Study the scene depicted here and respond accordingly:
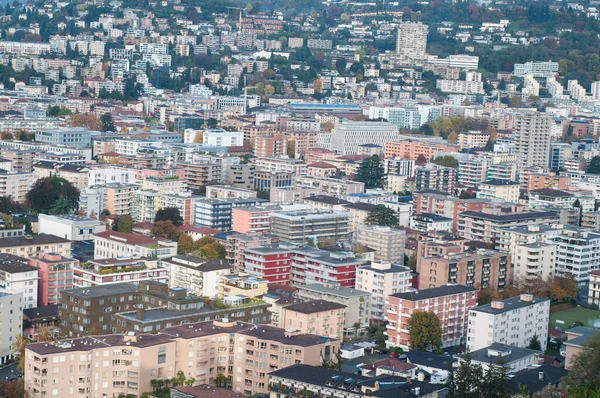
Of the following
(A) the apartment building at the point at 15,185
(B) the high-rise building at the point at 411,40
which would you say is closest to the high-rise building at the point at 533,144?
(A) the apartment building at the point at 15,185

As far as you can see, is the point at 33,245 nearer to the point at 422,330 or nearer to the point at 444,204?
the point at 422,330

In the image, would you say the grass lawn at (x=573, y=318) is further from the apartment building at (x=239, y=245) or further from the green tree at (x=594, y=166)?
the green tree at (x=594, y=166)

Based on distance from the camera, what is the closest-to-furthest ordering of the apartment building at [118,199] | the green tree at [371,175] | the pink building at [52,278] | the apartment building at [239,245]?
the pink building at [52,278]
the apartment building at [239,245]
the apartment building at [118,199]
the green tree at [371,175]

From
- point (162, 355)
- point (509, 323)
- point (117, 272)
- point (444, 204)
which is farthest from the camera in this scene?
point (444, 204)

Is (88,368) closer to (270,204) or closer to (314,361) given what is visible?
(314,361)

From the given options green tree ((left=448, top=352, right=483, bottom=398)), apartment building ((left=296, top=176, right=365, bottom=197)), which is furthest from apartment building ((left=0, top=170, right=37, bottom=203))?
green tree ((left=448, top=352, right=483, bottom=398))

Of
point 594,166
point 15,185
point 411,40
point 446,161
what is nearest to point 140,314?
point 15,185
